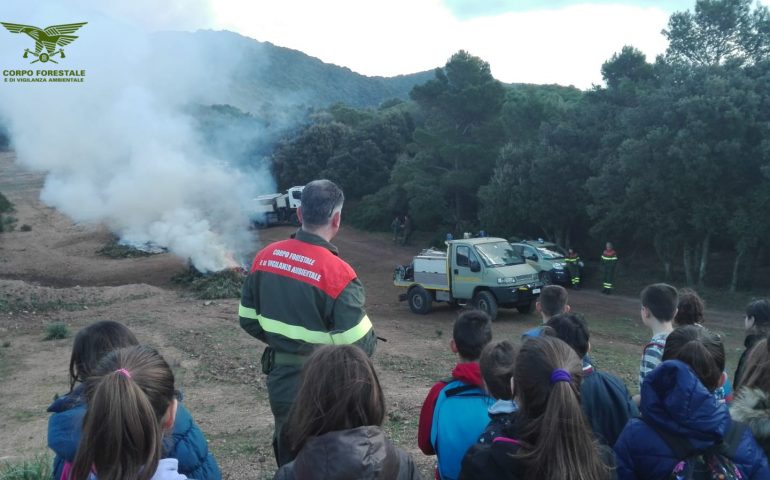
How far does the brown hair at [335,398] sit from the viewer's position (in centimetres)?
239

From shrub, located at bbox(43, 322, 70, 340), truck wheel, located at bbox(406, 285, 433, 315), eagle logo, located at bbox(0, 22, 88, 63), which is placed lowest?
shrub, located at bbox(43, 322, 70, 340)

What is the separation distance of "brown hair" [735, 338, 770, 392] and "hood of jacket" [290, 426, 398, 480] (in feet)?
6.37

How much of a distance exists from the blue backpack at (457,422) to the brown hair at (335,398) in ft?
3.20

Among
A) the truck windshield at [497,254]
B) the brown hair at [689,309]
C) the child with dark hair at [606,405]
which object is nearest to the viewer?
the child with dark hair at [606,405]

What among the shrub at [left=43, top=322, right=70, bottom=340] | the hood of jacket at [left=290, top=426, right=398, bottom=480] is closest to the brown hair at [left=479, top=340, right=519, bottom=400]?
the hood of jacket at [left=290, top=426, right=398, bottom=480]

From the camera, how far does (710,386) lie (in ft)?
10.5

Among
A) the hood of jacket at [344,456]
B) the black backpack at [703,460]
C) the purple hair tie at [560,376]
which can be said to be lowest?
the black backpack at [703,460]

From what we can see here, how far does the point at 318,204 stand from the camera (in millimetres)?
3732

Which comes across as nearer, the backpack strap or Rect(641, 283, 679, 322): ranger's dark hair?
the backpack strap

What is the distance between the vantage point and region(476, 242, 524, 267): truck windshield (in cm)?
1600

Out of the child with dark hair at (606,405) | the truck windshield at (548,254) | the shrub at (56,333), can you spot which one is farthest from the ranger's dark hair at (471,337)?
the truck windshield at (548,254)

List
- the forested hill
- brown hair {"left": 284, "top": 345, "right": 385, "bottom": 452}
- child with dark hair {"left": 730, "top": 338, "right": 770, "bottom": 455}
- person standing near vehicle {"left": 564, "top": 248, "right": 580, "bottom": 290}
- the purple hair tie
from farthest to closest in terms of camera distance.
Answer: the forested hill
person standing near vehicle {"left": 564, "top": 248, "right": 580, "bottom": 290}
child with dark hair {"left": 730, "top": 338, "right": 770, "bottom": 455}
the purple hair tie
brown hair {"left": 284, "top": 345, "right": 385, "bottom": 452}

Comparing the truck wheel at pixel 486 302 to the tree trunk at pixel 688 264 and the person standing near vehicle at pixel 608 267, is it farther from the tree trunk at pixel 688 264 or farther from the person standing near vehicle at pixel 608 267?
the tree trunk at pixel 688 264

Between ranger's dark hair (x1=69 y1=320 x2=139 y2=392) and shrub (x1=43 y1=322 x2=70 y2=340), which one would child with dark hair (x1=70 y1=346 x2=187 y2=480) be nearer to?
ranger's dark hair (x1=69 y1=320 x2=139 y2=392)
